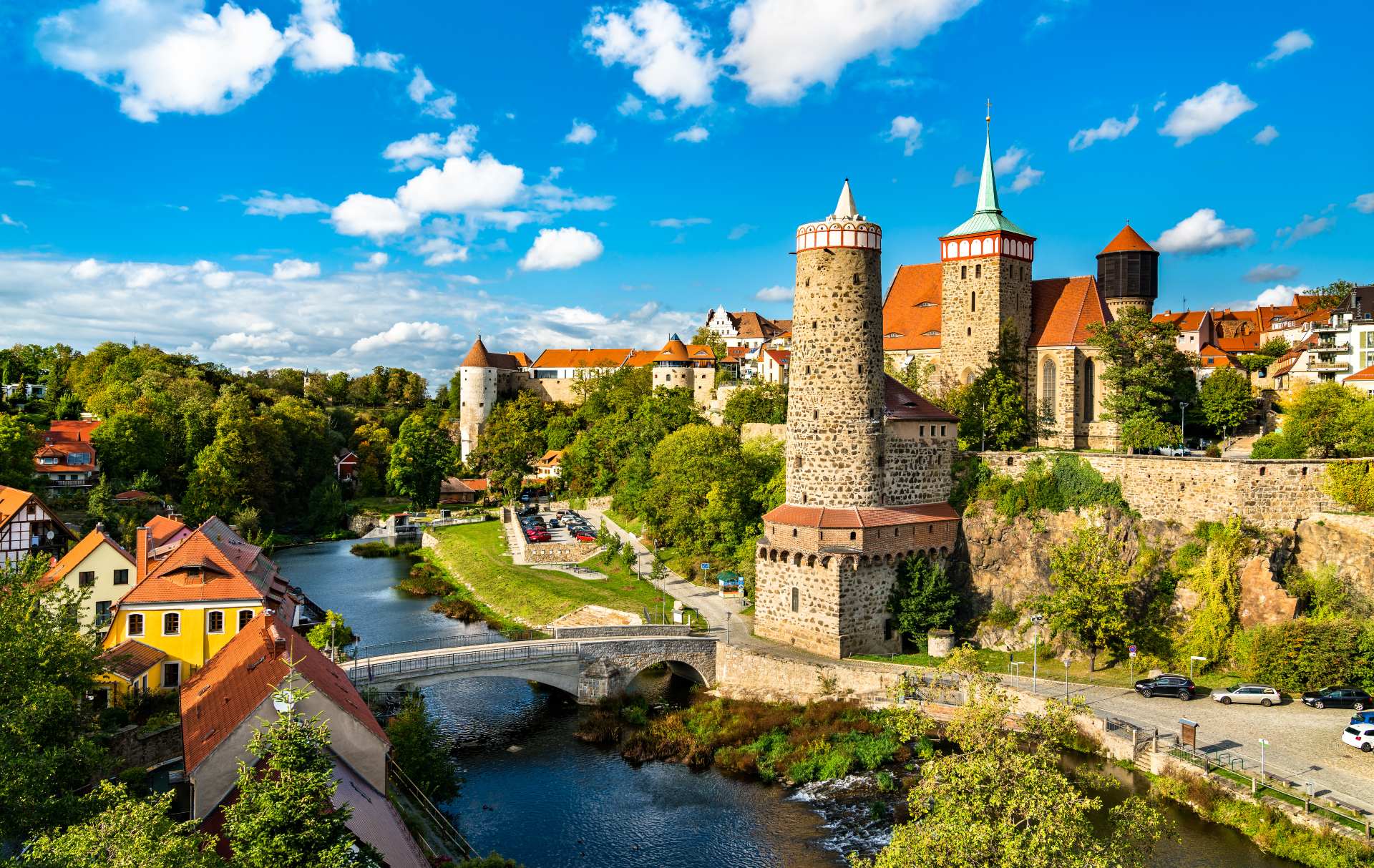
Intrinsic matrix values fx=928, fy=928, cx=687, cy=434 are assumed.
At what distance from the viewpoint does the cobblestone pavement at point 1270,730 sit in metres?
23.3

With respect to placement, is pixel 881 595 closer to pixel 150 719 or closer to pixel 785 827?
pixel 785 827

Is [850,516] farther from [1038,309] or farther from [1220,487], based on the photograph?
[1038,309]

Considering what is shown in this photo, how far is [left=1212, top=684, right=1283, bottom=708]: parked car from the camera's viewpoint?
1097 inches

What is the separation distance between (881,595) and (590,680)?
36.1 feet

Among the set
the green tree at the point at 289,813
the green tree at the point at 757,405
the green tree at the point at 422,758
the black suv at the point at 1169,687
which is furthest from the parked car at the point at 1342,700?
the green tree at the point at 757,405

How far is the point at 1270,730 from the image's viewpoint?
26141mm

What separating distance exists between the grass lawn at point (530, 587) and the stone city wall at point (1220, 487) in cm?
2068

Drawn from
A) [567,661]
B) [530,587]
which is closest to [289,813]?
[567,661]

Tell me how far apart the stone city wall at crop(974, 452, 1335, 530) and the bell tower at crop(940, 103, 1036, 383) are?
10982mm

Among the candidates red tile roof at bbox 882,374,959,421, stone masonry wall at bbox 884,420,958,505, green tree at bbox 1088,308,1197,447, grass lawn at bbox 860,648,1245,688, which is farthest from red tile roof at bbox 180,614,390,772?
green tree at bbox 1088,308,1197,447

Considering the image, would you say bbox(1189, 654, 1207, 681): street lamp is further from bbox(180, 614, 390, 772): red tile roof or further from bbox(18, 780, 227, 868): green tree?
bbox(18, 780, 227, 868): green tree

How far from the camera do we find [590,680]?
32281mm

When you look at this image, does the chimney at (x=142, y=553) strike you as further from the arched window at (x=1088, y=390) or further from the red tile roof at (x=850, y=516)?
the arched window at (x=1088, y=390)

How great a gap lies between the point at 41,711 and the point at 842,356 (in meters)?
25.8
